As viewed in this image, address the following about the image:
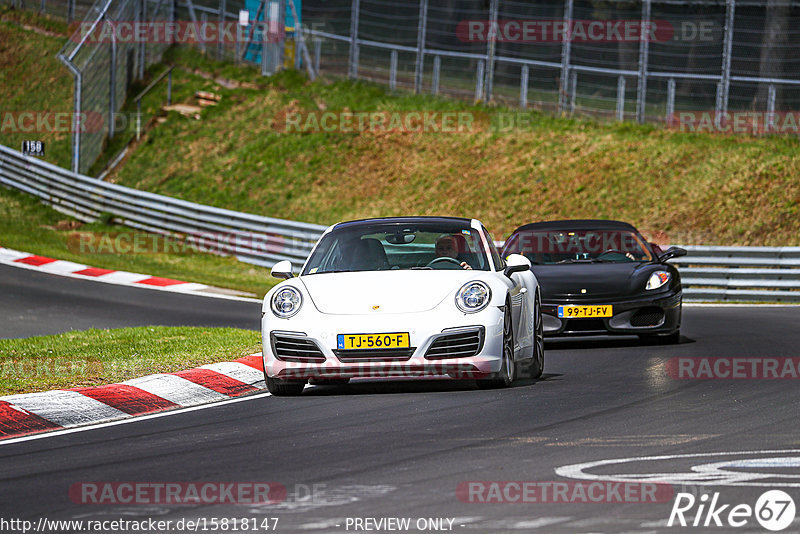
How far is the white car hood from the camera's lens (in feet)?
30.0

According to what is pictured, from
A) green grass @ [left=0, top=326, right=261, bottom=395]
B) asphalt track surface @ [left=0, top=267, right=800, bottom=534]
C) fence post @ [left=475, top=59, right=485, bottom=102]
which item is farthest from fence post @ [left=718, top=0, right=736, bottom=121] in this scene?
asphalt track surface @ [left=0, top=267, right=800, bottom=534]

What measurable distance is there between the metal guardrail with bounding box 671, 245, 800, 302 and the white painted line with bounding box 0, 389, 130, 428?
14.4 meters

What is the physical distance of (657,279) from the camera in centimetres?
1319

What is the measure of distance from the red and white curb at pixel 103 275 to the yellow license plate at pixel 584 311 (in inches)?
340

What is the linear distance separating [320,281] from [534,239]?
17.6ft

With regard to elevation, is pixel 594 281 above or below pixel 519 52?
below

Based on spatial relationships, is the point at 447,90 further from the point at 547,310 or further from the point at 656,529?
the point at 656,529

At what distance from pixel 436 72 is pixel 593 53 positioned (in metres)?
5.38

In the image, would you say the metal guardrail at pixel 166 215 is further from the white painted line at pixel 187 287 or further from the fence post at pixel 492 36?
the fence post at pixel 492 36

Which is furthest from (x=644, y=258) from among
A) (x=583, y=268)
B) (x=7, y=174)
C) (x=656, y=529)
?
(x=7, y=174)

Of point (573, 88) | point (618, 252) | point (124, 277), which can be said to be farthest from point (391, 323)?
point (573, 88)

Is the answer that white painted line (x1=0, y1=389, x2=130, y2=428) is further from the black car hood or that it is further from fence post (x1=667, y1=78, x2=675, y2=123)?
fence post (x1=667, y1=78, x2=675, y2=123)

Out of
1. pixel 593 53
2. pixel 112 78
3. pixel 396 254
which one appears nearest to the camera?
pixel 396 254

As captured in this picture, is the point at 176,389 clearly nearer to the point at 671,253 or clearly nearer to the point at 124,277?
the point at 671,253
